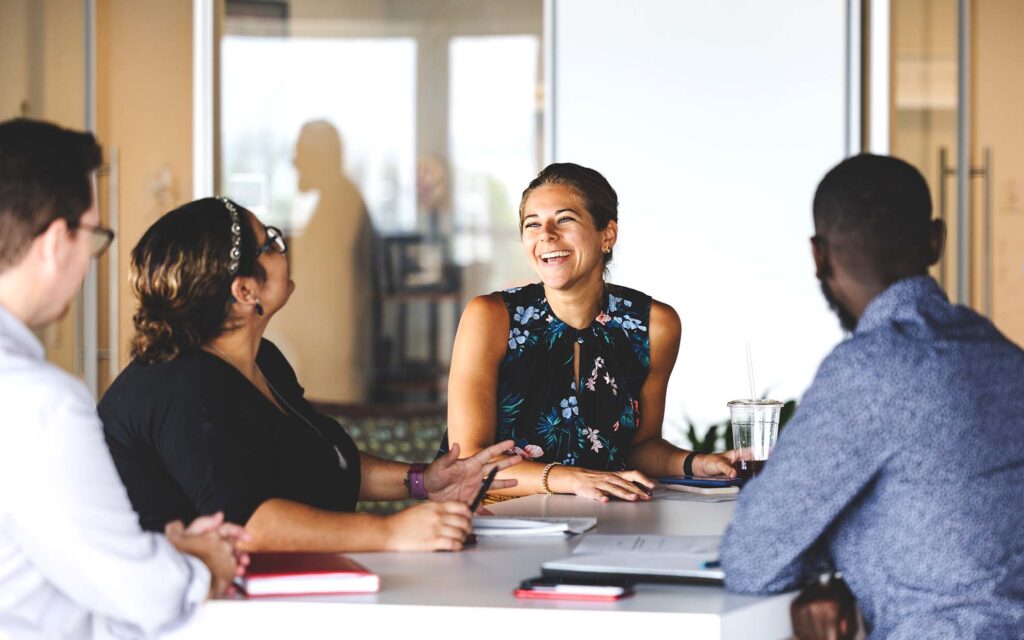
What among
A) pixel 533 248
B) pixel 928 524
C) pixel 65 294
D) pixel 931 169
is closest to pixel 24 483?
pixel 65 294

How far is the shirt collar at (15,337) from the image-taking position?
4.95 feet

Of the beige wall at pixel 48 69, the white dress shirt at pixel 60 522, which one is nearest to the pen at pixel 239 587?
the white dress shirt at pixel 60 522

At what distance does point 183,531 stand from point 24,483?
0.34 meters

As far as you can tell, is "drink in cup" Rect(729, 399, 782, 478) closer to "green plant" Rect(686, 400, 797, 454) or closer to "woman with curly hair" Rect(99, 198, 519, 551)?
"woman with curly hair" Rect(99, 198, 519, 551)

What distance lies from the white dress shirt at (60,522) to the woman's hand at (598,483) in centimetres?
118

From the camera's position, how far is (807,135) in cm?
480

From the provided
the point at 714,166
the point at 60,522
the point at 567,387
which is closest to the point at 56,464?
the point at 60,522

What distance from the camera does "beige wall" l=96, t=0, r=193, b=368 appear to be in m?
5.21

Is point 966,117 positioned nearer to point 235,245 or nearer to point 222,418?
point 235,245

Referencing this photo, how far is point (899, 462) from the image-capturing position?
1.71 metres

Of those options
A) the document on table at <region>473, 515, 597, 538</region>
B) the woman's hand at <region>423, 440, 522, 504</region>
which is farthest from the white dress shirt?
the woman's hand at <region>423, 440, 522, 504</region>

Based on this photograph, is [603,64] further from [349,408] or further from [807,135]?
[349,408]

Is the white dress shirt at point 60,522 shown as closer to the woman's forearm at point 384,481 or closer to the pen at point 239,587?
the pen at point 239,587

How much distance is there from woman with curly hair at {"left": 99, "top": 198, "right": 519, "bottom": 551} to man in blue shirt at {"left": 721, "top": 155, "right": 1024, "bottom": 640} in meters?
0.55
